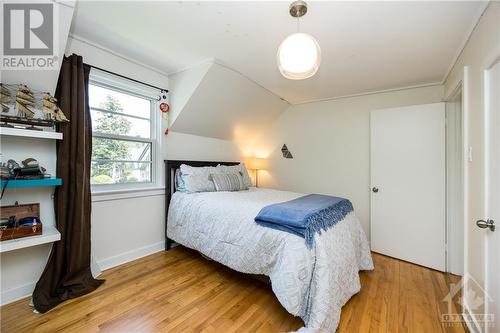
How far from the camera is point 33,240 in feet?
5.38

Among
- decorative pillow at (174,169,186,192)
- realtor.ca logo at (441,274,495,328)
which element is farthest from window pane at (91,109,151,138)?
realtor.ca logo at (441,274,495,328)

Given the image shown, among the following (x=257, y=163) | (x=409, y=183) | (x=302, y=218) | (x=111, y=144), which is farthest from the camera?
(x=257, y=163)

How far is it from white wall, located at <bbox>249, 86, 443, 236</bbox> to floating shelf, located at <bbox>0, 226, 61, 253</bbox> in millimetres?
3247

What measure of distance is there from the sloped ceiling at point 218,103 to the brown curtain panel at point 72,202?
3.52ft

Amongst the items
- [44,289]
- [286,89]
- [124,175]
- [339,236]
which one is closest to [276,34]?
[286,89]

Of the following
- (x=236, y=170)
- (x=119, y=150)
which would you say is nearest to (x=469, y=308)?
(x=236, y=170)

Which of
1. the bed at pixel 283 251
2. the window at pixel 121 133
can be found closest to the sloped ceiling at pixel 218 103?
the window at pixel 121 133

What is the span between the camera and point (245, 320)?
1643 mm

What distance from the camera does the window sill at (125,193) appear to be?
2273 mm

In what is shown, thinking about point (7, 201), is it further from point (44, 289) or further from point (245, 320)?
point (245, 320)

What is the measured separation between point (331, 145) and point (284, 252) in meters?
2.43

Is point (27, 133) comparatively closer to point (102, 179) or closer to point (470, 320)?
point (102, 179)

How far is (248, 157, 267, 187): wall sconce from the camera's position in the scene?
4.35 m

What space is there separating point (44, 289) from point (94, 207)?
2.51ft
